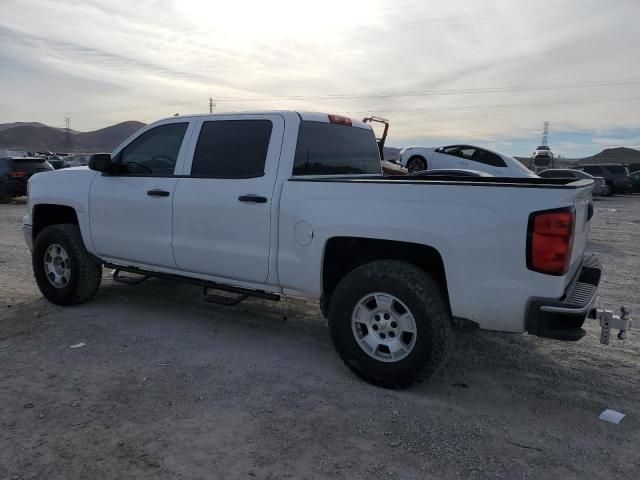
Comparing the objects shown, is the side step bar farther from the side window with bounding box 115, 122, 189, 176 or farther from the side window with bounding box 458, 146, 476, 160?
the side window with bounding box 458, 146, 476, 160

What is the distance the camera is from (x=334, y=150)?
4855 millimetres

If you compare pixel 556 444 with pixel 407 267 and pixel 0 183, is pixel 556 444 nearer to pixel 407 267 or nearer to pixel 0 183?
pixel 407 267

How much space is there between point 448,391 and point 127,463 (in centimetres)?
218

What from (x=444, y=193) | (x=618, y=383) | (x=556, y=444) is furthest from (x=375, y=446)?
(x=618, y=383)

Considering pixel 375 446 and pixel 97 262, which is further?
pixel 97 262

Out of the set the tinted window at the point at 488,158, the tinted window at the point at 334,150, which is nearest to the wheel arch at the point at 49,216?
the tinted window at the point at 334,150

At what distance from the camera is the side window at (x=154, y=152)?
16.6 ft

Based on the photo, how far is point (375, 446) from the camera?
3062mm

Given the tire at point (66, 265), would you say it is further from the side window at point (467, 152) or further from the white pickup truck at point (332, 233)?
the side window at point (467, 152)

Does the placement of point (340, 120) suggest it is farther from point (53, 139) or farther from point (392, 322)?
point (53, 139)

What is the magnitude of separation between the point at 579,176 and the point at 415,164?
727cm

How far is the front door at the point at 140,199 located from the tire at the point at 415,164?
1396 cm

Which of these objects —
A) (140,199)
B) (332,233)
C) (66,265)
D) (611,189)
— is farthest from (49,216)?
(611,189)

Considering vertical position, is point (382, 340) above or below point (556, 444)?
above
